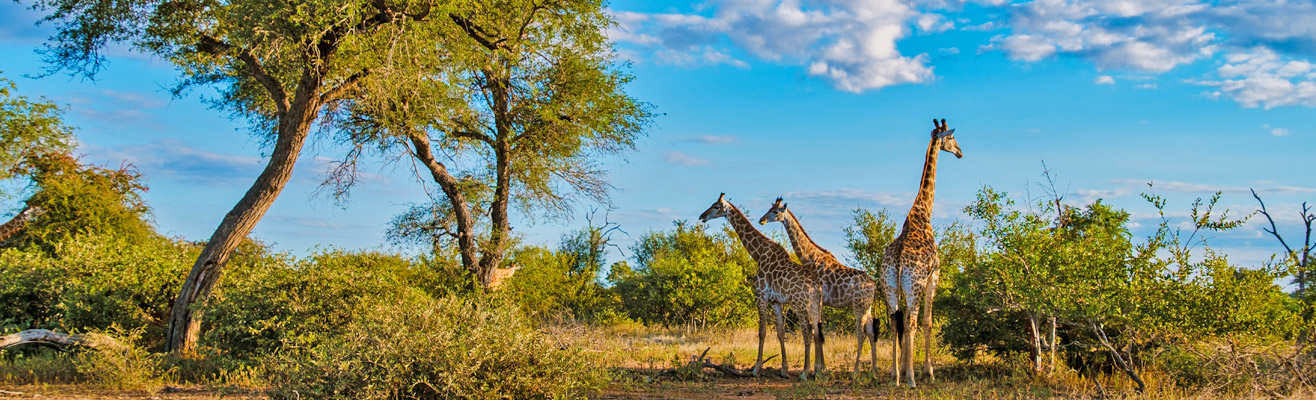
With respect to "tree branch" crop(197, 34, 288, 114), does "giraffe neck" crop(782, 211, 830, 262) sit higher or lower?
lower

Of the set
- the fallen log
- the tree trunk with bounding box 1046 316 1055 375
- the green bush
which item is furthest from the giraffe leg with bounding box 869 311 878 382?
the fallen log

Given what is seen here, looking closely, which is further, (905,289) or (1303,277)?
(905,289)

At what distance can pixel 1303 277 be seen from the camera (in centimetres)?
991

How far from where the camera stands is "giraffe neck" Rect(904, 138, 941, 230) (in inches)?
467

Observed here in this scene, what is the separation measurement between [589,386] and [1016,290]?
514 centimetres

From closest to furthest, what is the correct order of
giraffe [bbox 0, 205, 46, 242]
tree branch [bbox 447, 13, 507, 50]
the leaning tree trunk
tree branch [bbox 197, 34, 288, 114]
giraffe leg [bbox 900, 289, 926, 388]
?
giraffe leg [bbox 900, 289, 926, 388]
the leaning tree trunk
tree branch [bbox 197, 34, 288, 114]
tree branch [bbox 447, 13, 507, 50]
giraffe [bbox 0, 205, 46, 242]

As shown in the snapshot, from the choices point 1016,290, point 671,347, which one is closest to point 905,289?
point 1016,290

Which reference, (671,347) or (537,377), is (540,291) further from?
(537,377)

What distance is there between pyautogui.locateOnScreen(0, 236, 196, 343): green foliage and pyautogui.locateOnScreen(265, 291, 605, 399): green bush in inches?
320

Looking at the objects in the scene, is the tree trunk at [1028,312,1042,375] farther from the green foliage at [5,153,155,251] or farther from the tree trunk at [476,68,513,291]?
the green foliage at [5,153,155,251]

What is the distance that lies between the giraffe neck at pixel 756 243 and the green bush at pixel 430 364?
16.5 feet

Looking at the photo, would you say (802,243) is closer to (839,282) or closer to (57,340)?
(839,282)

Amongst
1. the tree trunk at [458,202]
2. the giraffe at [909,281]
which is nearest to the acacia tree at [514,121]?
the tree trunk at [458,202]

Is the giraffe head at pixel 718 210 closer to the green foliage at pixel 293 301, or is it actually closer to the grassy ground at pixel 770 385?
the grassy ground at pixel 770 385
